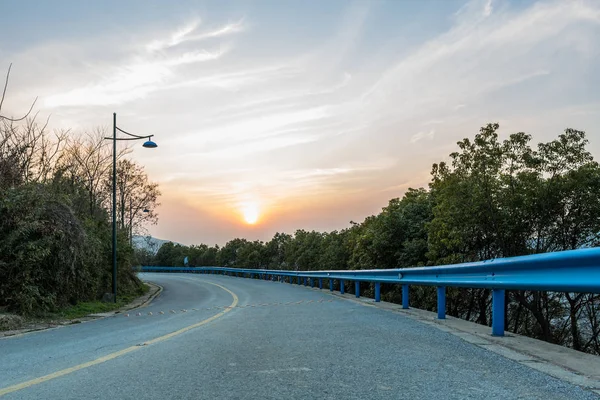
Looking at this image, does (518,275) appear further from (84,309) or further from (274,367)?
(84,309)

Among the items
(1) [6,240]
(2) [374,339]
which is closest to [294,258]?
(1) [6,240]

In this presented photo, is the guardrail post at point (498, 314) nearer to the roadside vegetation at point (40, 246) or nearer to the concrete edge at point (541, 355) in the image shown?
the concrete edge at point (541, 355)

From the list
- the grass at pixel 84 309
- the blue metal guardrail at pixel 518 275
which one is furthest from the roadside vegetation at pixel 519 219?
the grass at pixel 84 309

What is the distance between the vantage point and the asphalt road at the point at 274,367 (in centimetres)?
→ 407

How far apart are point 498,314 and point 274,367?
11.0 feet

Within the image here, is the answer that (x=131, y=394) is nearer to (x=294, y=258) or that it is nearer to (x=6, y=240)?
(x=6, y=240)

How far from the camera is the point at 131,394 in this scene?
412 cm

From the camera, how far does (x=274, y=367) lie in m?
5.06

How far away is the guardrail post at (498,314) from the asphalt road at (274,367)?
0.61 metres

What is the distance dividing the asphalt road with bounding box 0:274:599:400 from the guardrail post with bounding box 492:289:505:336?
61 centimetres

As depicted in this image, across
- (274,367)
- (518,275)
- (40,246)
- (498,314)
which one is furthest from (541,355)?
(40,246)

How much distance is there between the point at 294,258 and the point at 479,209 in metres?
30.7

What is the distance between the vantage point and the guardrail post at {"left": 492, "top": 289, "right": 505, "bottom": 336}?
6.71 metres

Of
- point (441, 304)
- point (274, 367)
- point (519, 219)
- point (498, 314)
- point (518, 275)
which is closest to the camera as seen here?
point (274, 367)
